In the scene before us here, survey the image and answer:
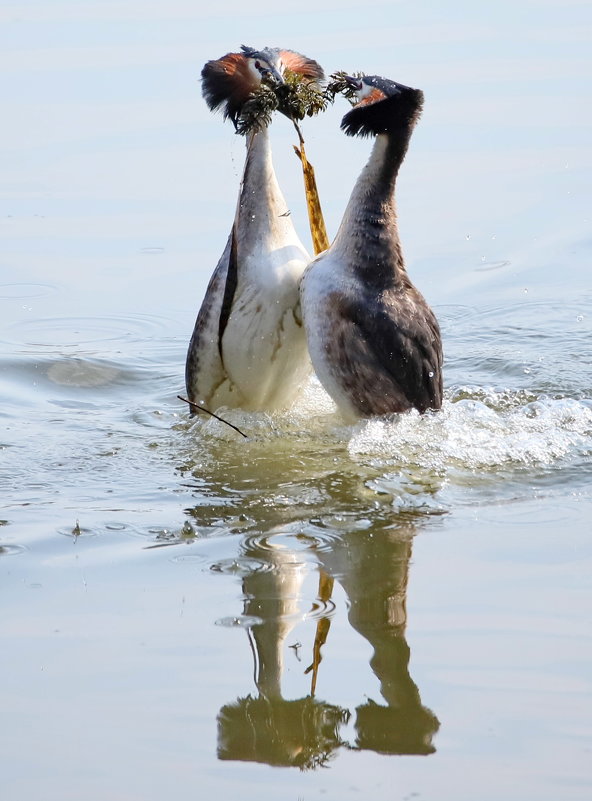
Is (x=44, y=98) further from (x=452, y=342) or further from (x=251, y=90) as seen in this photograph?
(x=251, y=90)

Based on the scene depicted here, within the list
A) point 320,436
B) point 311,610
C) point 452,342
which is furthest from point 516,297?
point 311,610

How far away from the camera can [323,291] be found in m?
6.59

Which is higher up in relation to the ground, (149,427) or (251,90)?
(251,90)

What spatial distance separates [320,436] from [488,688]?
9.62ft

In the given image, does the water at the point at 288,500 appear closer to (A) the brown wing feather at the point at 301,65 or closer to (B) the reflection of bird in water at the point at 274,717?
(B) the reflection of bird in water at the point at 274,717

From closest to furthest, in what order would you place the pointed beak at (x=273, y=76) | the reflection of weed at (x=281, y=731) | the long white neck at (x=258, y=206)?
1. the reflection of weed at (x=281, y=731)
2. the pointed beak at (x=273, y=76)
3. the long white neck at (x=258, y=206)

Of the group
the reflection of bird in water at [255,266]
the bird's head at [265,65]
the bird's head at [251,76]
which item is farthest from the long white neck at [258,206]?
the bird's head at [265,65]

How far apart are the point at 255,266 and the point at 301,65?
1032 mm

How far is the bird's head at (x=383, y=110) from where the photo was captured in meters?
6.61

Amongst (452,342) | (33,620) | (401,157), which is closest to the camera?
(33,620)

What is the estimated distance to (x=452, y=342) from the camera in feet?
30.2

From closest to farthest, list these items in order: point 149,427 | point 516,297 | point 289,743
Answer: point 289,743 < point 149,427 < point 516,297

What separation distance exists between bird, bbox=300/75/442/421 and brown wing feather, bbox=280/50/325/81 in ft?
0.90

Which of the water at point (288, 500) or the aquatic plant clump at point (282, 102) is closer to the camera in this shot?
the water at point (288, 500)
